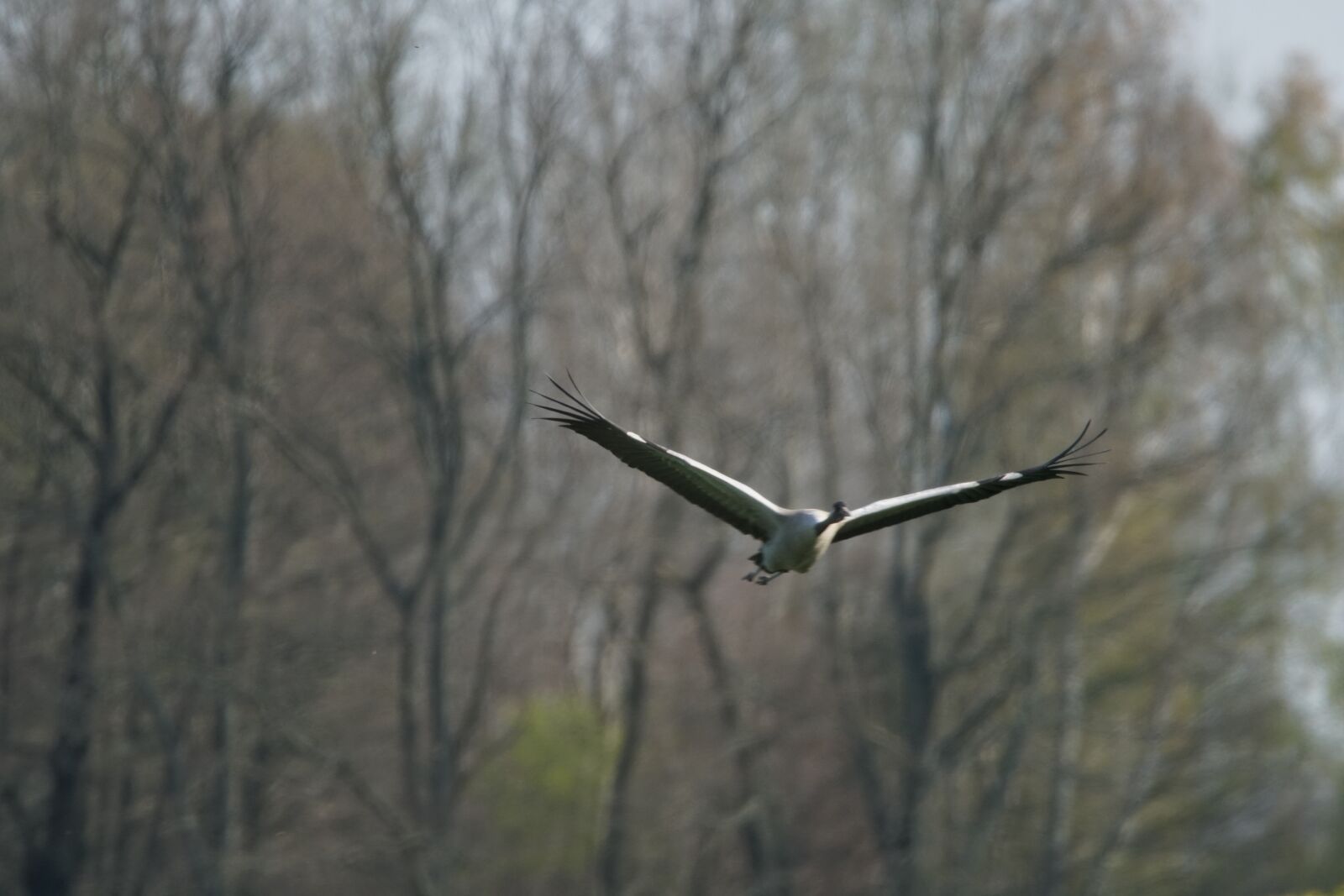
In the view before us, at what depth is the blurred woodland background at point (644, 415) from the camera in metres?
23.8

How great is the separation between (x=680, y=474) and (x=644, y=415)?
574 inches

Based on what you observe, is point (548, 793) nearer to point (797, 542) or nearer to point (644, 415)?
point (644, 415)

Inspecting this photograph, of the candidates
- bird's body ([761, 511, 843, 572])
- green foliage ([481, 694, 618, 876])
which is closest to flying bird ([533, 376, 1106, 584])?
bird's body ([761, 511, 843, 572])

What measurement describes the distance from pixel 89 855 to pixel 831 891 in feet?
33.4

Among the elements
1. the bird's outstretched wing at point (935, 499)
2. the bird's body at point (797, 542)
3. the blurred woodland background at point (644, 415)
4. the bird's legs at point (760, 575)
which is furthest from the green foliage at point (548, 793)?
the bird's body at point (797, 542)

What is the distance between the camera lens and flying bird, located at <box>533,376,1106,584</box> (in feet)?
32.8

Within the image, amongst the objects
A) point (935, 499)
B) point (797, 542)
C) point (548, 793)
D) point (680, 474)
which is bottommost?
A: point (797, 542)

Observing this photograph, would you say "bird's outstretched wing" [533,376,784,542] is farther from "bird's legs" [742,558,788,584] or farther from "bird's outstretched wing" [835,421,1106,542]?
"bird's outstretched wing" [835,421,1106,542]

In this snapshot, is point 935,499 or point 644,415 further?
point 644,415

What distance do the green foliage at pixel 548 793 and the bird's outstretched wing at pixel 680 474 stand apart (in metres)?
19.4

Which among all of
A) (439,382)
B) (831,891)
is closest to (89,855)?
(439,382)

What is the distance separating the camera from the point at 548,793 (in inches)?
1194

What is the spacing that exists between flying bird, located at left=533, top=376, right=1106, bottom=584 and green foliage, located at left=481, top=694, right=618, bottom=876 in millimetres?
19397

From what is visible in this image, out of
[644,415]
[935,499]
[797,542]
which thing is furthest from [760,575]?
[644,415]
